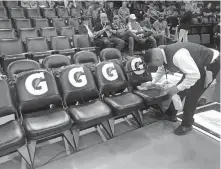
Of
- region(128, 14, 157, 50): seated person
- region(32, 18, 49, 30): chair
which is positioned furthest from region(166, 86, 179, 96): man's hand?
region(32, 18, 49, 30): chair

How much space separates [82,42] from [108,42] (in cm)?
73

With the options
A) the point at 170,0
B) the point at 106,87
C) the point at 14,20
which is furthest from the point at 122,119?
the point at 170,0

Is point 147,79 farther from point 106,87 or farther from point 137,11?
point 137,11

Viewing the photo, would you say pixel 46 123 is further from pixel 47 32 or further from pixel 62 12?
pixel 62 12

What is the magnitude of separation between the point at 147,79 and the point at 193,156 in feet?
4.16

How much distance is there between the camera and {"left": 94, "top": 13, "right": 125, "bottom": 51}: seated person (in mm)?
5398

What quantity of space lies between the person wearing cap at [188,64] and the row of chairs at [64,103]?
15.3 inches

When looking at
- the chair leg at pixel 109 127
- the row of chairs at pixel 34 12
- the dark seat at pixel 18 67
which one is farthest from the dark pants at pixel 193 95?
the row of chairs at pixel 34 12

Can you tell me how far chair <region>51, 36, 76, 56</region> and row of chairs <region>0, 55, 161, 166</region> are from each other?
1678 mm

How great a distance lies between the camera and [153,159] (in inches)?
89.3

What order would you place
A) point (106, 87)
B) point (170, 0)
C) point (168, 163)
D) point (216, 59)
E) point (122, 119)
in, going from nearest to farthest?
point (168, 163) → point (216, 59) → point (106, 87) → point (122, 119) → point (170, 0)

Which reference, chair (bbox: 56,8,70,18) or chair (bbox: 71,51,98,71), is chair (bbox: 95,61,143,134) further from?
chair (bbox: 56,8,70,18)

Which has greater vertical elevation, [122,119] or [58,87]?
[58,87]

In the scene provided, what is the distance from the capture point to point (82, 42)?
16.1ft
